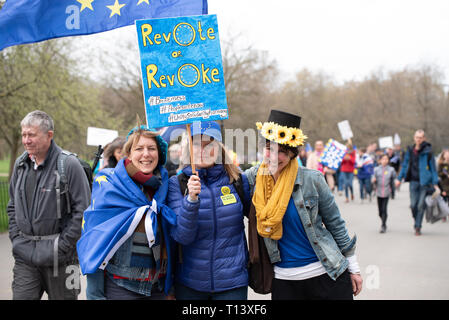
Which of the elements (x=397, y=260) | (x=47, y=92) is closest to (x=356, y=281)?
(x=397, y=260)

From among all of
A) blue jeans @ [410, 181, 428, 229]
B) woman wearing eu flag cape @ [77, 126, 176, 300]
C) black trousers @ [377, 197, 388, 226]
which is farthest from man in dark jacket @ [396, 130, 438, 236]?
woman wearing eu flag cape @ [77, 126, 176, 300]

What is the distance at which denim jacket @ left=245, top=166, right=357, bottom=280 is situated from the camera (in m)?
2.99

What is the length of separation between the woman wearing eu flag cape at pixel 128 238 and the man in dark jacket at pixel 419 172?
7.64m

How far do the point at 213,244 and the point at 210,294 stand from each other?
0.38 metres

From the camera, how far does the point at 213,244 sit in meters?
3.04

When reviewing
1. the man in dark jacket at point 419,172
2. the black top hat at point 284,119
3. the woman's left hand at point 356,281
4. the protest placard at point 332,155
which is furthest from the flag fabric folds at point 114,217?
the protest placard at point 332,155

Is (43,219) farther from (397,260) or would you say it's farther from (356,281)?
(397,260)

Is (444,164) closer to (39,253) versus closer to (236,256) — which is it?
(236,256)

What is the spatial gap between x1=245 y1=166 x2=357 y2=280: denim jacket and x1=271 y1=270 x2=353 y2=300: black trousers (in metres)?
0.07

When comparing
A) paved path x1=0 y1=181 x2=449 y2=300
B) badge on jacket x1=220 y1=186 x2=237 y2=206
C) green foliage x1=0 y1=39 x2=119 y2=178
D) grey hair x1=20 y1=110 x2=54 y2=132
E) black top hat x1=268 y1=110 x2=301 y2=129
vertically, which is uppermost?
green foliage x1=0 y1=39 x2=119 y2=178

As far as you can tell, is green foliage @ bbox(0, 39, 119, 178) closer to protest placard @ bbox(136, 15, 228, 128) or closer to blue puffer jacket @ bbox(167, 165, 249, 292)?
protest placard @ bbox(136, 15, 228, 128)

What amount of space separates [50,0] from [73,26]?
0.28 metres

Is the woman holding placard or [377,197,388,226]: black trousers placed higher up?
the woman holding placard

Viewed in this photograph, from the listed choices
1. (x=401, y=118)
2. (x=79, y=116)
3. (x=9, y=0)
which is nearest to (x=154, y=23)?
(x=9, y=0)
